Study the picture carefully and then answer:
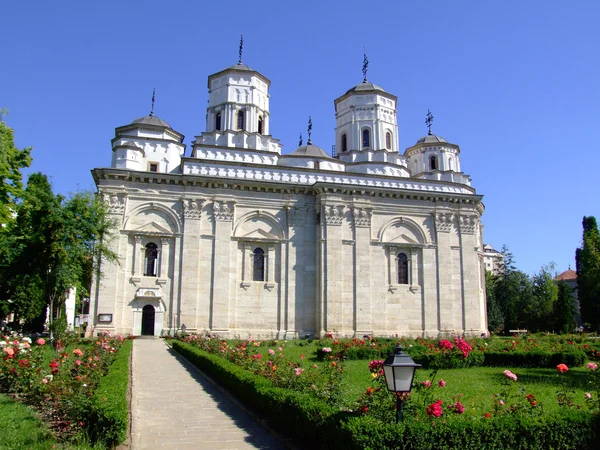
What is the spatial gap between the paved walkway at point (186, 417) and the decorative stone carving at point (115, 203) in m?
12.3

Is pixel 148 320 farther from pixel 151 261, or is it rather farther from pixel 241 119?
pixel 241 119

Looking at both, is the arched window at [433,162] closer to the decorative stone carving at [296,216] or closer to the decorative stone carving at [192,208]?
the decorative stone carving at [296,216]

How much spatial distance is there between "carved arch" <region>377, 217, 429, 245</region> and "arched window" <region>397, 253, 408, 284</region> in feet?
2.71

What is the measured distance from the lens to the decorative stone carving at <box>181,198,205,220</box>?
969 inches

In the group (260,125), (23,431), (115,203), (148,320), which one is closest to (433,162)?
(260,125)

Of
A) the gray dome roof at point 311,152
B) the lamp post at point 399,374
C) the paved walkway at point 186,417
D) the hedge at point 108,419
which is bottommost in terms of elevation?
the paved walkway at point 186,417

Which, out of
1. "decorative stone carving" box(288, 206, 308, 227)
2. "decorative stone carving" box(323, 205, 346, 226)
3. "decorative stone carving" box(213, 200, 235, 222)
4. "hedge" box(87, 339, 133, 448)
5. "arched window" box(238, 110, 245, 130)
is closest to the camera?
"hedge" box(87, 339, 133, 448)

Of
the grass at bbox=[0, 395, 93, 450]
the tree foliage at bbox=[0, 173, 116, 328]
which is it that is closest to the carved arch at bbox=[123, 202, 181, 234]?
the tree foliage at bbox=[0, 173, 116, 328]

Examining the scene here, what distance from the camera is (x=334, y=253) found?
25.4 metres

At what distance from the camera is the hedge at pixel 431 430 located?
5.29 m

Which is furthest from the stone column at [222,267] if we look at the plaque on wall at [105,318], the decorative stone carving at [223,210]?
the plaque on wall at [105,318]

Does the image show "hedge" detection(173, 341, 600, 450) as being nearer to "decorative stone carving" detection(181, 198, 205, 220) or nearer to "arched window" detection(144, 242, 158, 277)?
"arched window" detection(144, 242, 158, 277)

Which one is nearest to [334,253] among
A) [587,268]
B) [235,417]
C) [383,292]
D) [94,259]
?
[383,292]

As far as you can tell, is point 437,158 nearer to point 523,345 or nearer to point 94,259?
point 523,345
